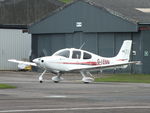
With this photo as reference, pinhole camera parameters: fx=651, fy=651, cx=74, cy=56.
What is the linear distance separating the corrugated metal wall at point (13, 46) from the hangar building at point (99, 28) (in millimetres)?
4029

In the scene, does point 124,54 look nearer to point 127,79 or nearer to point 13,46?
point 127,79

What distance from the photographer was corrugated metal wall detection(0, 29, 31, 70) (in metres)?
63.2

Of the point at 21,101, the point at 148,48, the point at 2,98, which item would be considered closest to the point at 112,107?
the point at 21,101

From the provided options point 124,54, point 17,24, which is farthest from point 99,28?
point 17,24

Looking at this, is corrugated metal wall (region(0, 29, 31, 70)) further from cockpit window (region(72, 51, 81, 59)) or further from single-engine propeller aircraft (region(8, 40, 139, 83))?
cockpit window (region(72, 51, 81, 59))

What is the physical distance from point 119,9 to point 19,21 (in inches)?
575

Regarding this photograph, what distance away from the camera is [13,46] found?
63.9 m

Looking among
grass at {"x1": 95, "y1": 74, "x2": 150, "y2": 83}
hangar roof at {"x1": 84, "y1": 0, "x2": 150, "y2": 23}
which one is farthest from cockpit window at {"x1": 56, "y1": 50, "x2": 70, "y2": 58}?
hangar roof at {"x1": 84, "y1": 0, "x2": 150, "y2": 23}

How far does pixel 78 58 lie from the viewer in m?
39.1

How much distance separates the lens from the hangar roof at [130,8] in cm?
5212

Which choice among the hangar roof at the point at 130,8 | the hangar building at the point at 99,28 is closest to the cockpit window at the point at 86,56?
the hangar building at the point at 99,28

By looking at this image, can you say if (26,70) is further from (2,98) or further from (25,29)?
(2,98)

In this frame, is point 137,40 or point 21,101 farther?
point 137,40

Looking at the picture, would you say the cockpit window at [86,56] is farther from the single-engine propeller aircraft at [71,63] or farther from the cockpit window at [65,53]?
the cockpit window at [65,53]
